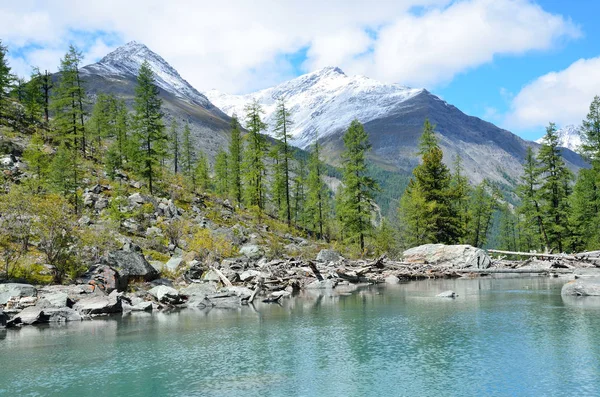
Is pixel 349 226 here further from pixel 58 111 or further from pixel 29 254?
pixel 58 111

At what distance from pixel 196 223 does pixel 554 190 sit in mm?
51012

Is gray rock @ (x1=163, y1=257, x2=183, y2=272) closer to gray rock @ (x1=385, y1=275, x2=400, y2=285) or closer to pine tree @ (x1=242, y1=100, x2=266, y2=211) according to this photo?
gray rock @ (x1=385, y1=275, x2=400, y2=285)

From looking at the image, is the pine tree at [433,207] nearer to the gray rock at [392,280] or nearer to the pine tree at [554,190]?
the pine tree at [554,190]

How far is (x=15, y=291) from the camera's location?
3241 cm

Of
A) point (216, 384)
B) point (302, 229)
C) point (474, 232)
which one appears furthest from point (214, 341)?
point (474, 232)

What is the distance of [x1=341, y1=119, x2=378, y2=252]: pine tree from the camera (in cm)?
6394

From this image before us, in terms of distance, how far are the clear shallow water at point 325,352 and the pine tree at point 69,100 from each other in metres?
47.6

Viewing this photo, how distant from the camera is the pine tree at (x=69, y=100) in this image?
2719 inches

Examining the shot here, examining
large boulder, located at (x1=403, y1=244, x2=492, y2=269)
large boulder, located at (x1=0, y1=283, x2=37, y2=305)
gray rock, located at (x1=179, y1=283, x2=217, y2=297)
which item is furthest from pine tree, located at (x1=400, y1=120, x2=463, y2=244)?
large boulder, located at (x1=0, y1=283, x2=37, y2=305)

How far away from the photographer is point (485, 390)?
15977 mm

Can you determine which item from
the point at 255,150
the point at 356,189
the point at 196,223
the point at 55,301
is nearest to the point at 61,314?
the point at 55,301

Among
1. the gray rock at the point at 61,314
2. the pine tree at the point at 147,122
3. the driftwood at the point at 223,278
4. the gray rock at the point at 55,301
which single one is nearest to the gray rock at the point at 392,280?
the driftwood at the point at 223,278

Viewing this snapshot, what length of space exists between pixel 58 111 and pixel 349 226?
48897 millimetres

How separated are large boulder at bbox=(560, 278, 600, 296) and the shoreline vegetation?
14.9m
